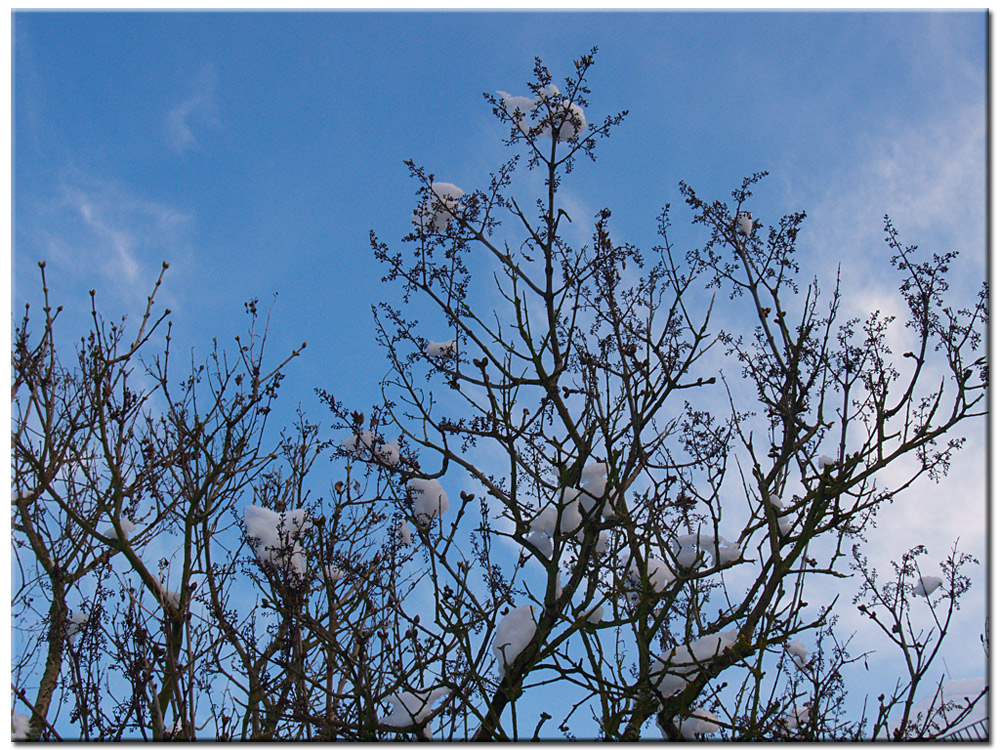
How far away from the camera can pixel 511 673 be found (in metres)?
3.12

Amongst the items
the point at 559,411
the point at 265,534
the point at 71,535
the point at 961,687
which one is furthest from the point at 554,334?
the point at 71,535

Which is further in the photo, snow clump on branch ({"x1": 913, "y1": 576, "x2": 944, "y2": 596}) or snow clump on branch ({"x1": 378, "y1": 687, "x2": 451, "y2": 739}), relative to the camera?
snow clump on branch ({"x1": 913, "y1": 576, "x2": 944, "y2": 596})

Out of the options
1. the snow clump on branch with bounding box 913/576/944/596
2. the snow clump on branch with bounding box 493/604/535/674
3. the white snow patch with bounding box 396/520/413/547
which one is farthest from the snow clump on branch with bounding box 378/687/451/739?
the snow clump on branch with bounding box 913/576/944/596

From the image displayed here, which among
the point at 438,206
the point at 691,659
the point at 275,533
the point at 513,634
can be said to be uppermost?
the point at 438,206

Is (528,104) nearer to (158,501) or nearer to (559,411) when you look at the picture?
(559,411)

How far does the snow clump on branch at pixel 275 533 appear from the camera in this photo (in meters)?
3.32

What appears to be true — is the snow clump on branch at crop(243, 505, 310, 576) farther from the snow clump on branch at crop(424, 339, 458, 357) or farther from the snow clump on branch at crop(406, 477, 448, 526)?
Result: the snow clump on branch at crop(424, 339, 458, 357)

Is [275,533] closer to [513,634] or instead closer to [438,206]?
[513,634]

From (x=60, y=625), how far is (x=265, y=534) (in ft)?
7.26

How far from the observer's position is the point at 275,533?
348 centimetres

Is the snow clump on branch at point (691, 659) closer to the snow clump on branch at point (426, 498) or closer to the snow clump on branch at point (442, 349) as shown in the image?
the snow clump on branch at point (426, 498)

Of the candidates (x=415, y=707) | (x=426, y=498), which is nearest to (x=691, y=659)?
(x=415, y=707)

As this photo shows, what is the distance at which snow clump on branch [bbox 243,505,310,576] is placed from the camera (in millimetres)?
3324

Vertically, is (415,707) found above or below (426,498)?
below
